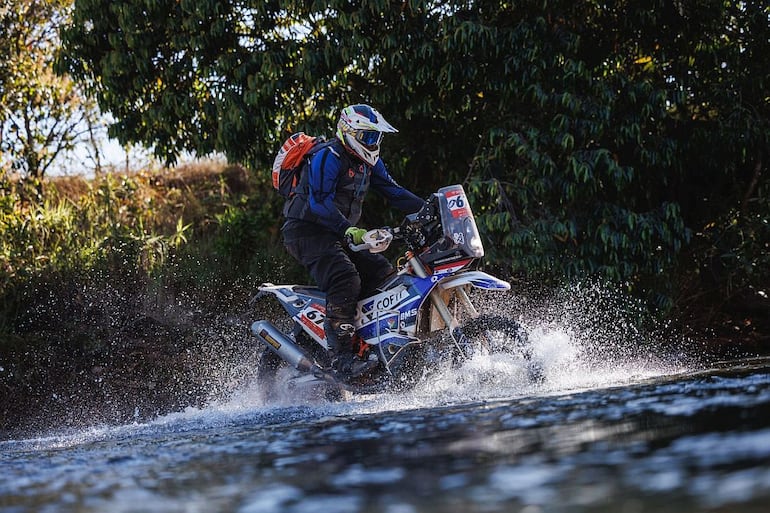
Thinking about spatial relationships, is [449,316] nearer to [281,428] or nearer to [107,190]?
[281,428]

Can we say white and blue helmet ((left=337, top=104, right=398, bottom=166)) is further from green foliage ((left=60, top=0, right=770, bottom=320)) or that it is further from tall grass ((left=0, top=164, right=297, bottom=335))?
tall grass ((left=0, top=164, right=297, bottom=335))

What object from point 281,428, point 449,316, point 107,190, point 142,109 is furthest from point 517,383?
point 107,190

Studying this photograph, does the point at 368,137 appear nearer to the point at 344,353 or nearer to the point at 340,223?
the point at 340,223

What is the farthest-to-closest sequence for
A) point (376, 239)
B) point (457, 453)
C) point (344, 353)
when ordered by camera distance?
point (344, 353) < point (376, 239) < point (457, 453)

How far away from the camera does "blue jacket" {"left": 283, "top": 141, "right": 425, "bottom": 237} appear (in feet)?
24.2

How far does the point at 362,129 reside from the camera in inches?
293

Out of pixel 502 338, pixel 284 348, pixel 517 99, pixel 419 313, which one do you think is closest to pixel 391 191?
pixel 419 313

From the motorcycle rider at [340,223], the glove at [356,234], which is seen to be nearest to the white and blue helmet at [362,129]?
the motorcycle rider at [340,223]

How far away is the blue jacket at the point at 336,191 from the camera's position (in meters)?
7.36

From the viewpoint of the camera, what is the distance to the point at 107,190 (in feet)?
46.0

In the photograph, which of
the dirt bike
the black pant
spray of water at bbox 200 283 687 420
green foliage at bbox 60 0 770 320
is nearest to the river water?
spray of water at bbox 200 283 687 420

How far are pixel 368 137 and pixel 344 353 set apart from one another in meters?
1.55

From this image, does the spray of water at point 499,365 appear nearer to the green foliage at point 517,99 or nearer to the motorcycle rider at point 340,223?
the green foliage at point 517,99

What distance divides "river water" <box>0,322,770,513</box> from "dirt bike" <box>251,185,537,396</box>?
0.51 ft
